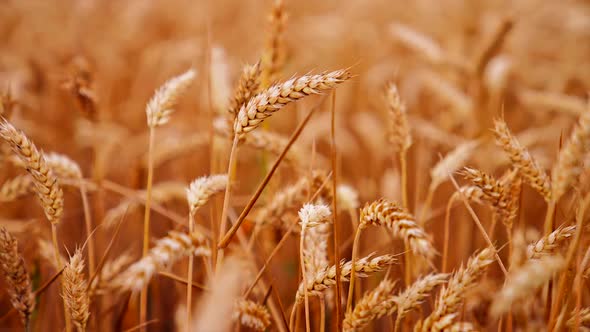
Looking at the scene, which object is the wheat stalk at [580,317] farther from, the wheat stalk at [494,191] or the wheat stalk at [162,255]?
the wheat stalk at [162,255]

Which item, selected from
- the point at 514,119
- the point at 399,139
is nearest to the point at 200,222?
the point at 399,139

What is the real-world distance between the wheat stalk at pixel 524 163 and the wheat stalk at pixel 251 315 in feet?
1.88

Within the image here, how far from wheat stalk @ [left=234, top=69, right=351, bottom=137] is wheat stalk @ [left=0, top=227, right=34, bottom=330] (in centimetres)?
49

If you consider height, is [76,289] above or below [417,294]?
above

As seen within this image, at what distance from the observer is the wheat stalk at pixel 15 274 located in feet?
2.60

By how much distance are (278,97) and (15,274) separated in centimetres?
61

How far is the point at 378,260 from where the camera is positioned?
0.74 m

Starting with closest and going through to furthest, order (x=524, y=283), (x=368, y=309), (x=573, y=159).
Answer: (x=524, y=283), (x=573, y=159), (x=368, y=309)

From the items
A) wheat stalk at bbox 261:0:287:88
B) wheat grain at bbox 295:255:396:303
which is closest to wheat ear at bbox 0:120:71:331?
wheat grain at bbox 295:255:396:303

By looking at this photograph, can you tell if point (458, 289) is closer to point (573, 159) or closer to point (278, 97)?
point (573, 159)

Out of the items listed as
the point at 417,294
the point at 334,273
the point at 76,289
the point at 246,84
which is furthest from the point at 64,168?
the point at 417,294

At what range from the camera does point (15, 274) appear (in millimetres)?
806

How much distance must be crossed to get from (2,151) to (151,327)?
0.77 meters

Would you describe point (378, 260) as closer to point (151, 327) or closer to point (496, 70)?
point (151, 327)
